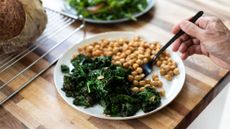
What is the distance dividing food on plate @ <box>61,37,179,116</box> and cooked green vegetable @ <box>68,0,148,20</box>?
18 cm

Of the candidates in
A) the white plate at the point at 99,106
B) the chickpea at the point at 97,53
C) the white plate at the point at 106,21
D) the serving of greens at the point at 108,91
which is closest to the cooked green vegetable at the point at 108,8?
the white plate at the point at 106,21

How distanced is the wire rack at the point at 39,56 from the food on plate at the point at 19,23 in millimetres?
60

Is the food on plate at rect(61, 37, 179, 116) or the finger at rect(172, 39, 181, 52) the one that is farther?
the finger at rect(172, 39, 181, 52)

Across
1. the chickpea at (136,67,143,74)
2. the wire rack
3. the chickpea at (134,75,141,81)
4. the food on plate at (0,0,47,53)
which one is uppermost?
the food on plate at (0,0,47,53)

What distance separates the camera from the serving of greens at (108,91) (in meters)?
0.97

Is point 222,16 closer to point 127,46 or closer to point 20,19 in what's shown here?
point 127,46

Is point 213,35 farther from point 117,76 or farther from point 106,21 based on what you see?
point 106,21

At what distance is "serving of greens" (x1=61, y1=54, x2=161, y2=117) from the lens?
3.19 feet

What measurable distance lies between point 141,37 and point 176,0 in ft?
1.11

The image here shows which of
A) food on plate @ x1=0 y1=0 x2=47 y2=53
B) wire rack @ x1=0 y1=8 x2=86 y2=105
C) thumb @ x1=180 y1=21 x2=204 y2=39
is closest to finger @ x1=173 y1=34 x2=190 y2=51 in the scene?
thumb @ x1=180 y1=21 x2=204 y2=39

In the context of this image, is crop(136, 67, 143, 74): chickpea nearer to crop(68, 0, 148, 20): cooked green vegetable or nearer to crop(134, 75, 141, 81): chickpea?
crop(134, 75, 141, 81): chickpea

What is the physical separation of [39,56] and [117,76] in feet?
1.15

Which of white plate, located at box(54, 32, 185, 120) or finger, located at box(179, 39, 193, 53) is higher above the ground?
finger, located at box(179, 39, 193, 53)

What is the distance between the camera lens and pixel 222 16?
1.40m
